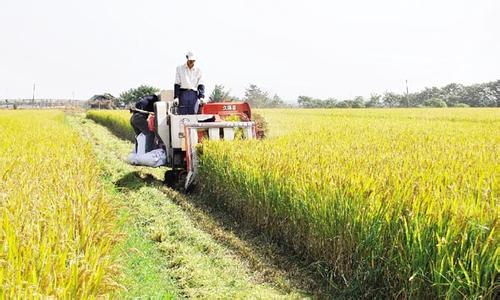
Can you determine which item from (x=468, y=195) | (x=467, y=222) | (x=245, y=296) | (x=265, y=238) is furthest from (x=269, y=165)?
(x=467, y=222)

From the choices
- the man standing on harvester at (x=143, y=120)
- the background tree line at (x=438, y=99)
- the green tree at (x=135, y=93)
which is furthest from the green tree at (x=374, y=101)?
the man standing on harvester at (x=143, y=120)

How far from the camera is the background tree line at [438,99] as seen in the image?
71.8 meters

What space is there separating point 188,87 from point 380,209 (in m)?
6.08

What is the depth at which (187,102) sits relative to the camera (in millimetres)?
9664

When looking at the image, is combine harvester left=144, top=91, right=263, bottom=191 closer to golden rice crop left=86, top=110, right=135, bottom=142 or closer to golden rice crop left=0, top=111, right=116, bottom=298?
golden rice crop left=0, top=111, right=116, bottom=298

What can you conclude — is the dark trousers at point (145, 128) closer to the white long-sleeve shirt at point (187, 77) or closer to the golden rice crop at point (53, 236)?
the white long-sleeve shirt at point (187, 77)

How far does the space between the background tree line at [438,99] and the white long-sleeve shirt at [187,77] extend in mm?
58069

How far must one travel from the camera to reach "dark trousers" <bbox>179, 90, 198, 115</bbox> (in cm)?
963

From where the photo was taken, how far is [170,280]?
4.91 meters

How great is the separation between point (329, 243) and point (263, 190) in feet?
5.08

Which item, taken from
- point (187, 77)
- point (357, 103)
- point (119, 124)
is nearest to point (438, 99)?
point (357, 103)

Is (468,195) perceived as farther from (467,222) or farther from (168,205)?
(168,205)

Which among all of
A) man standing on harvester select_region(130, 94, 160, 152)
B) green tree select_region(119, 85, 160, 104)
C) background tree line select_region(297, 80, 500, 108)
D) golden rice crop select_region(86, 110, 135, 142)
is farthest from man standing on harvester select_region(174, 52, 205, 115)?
background tree line select_region(297, 80, 500, 108)

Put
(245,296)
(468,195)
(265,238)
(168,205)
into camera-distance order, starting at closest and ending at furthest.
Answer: (468,195) < (245,296) < (265,238) < (168,205)
